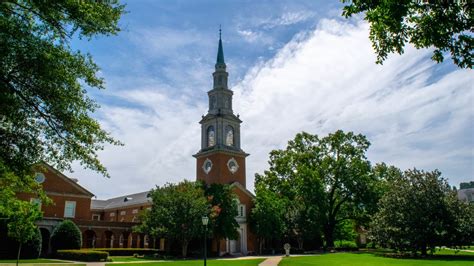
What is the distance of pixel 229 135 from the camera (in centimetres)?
4922

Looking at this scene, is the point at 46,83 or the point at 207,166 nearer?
the point at 46,83

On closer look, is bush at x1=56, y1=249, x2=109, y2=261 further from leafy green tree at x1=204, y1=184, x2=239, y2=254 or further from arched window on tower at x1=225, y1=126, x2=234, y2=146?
arched window on tower at x1=225, y1=126, x2=234, y2=146

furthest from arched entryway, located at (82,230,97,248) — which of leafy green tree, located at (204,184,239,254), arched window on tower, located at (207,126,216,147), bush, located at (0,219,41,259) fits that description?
arched window on tower, located at (207,126,216,147)

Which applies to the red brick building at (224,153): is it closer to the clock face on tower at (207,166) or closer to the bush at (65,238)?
the clock face on tower at (207,166)

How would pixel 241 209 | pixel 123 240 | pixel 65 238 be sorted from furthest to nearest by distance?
pixel 123 240, pixel 241 209, pixel 65 238

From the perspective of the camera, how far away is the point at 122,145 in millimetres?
14484

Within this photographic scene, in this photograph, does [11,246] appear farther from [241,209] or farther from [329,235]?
[329,235]

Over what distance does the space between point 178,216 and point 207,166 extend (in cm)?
1207

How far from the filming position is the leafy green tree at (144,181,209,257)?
36438 mm

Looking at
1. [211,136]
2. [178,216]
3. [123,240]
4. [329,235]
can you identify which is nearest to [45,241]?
[123,240]

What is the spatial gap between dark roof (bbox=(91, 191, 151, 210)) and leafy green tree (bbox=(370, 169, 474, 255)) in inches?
1251

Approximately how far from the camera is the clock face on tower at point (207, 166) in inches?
1875

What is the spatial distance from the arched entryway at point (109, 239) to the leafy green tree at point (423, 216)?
27631 millimetres

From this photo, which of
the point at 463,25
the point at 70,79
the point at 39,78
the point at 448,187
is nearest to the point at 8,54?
the point at 39,78
